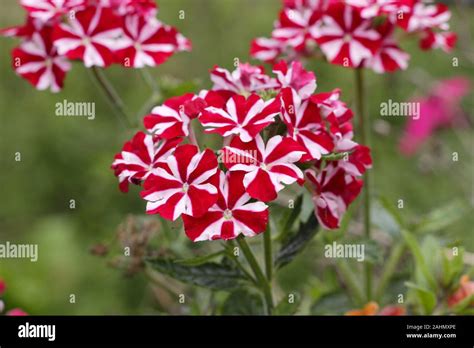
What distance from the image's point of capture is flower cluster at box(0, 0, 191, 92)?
0.89m

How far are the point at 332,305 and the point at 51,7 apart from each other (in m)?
0.54

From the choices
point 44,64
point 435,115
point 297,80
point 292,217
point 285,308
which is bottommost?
point 285,308

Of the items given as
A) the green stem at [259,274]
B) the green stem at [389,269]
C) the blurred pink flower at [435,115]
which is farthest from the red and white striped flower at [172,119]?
the blurred pink flower at [435,115]

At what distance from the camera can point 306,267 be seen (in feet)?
5.07

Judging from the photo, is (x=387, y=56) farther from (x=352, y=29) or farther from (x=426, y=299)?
(x=426, y=299)

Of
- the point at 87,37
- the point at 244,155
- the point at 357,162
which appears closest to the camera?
the point at 244,155

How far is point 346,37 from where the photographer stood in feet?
3.07

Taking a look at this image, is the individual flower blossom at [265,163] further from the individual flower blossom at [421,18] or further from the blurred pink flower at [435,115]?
the blurred pink flower at [435,115]

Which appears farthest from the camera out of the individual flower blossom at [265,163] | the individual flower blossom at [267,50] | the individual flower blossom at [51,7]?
the individual flower blossom at [267,50]

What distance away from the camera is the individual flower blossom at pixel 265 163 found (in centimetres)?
67

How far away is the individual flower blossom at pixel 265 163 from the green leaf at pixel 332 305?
1.12 ft

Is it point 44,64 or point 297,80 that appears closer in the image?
point 297,80

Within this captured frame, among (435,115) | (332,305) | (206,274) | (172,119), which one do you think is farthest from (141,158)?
(435,115)
